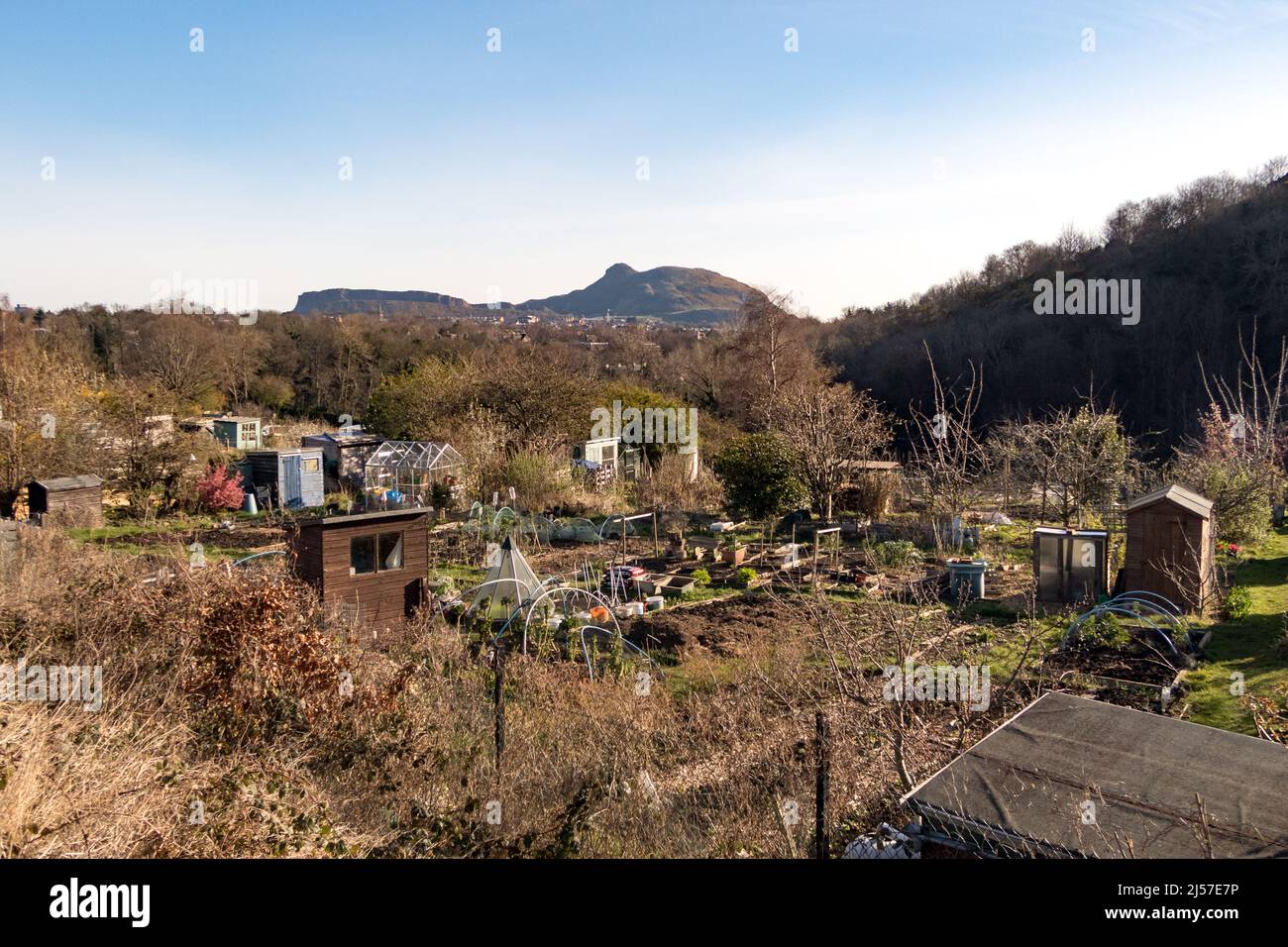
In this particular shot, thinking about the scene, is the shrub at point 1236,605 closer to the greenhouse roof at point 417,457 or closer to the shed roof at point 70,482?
the greenhouse roof at point 417,457

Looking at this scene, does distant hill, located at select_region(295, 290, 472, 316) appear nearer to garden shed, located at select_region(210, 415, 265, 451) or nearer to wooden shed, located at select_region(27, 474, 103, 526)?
garden shed, located at select_region(210, 415, 265, 451)

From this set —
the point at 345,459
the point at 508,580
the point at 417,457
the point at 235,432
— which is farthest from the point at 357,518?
the point at 235,432

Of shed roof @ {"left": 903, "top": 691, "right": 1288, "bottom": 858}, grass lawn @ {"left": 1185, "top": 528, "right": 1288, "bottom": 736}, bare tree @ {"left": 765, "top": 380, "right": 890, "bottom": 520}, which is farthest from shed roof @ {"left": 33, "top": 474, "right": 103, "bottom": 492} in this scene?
grass lawn @ {"left": 1185, "top": 528, "right": 1288, "bottom": 736}

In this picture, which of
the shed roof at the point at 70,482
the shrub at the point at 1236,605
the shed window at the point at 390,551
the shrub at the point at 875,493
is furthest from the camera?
the shrub at the point at 875,493

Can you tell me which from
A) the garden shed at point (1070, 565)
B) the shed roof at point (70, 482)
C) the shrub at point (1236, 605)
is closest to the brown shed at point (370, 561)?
the garden shed at point (1070, 565)

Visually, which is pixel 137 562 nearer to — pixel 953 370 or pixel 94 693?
pixel 94 693
